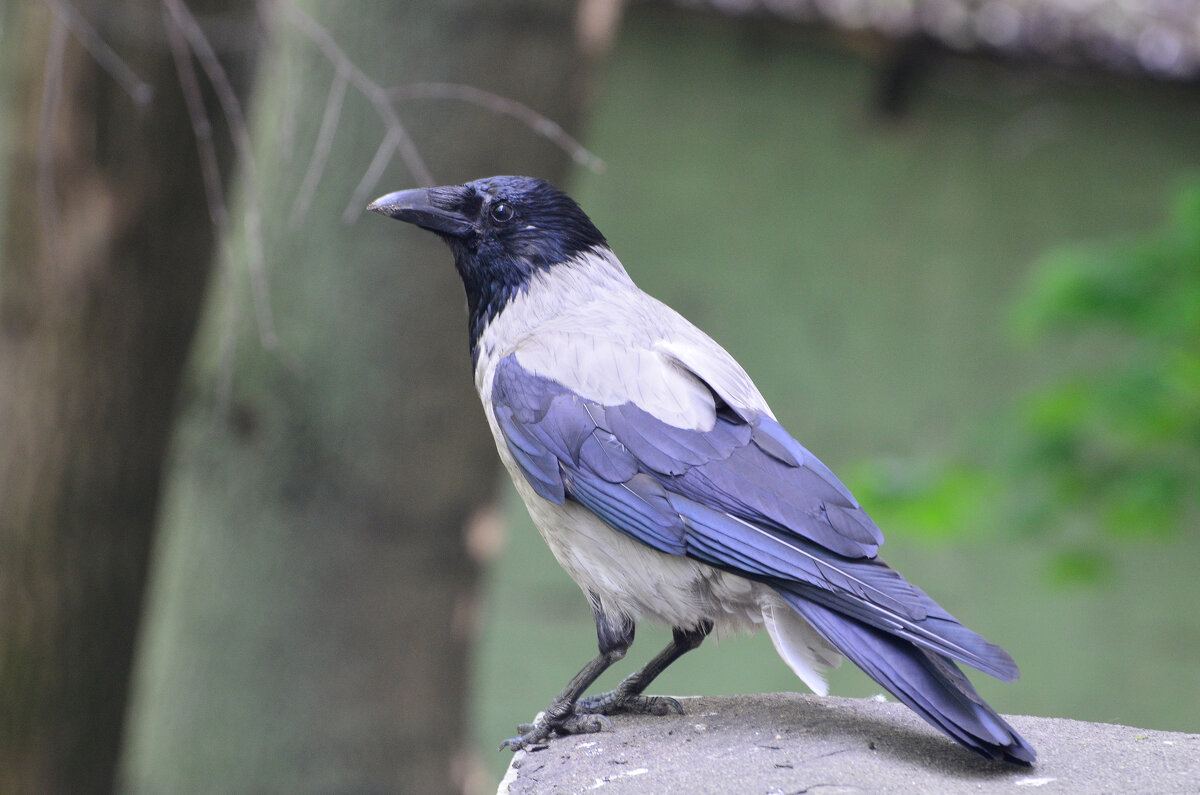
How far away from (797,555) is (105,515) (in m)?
2.54

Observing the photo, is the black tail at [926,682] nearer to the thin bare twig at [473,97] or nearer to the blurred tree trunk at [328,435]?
the thin bare twig at [473,97]

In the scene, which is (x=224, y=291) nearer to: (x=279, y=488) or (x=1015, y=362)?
(x=279, y=488)

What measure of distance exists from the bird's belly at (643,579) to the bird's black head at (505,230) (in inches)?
19.9

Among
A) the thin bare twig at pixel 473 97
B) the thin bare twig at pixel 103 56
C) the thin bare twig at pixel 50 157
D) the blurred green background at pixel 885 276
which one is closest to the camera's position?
the thin bare twig at pixel 473 97

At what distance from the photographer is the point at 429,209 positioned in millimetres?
2904

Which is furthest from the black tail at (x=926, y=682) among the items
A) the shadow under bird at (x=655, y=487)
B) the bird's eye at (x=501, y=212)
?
the bird's eye at (x=501, y=212)

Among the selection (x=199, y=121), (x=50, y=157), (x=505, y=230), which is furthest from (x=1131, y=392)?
(x=50, y=157)

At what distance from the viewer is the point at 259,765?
394 centimetres

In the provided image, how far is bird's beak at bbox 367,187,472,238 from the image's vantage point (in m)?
2.87

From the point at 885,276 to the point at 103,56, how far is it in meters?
4.60

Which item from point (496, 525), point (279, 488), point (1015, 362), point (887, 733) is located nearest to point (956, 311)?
point (1015, 362)

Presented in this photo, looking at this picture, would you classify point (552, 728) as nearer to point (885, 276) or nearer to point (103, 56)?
point (103, 56)

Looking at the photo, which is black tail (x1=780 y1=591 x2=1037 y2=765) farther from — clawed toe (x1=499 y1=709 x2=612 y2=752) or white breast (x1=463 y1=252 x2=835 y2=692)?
clawed toe (x1=499 y1=709 x2=612 y2=752)

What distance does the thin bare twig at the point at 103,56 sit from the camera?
136 inches
